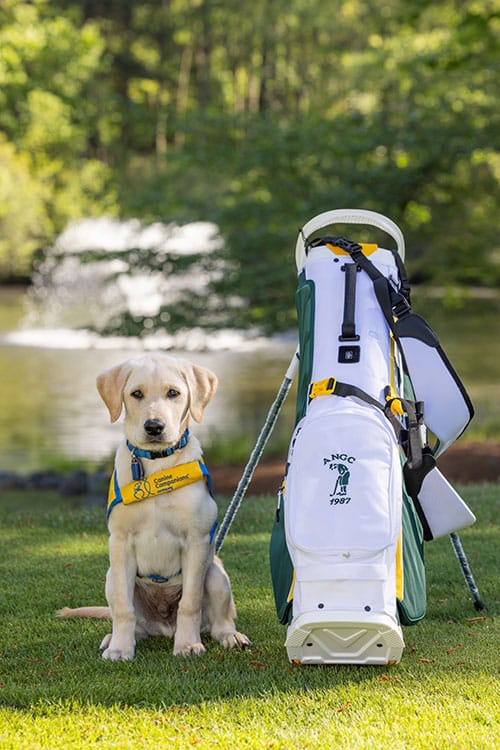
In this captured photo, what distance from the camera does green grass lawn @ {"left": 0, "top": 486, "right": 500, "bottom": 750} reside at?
11.8ft

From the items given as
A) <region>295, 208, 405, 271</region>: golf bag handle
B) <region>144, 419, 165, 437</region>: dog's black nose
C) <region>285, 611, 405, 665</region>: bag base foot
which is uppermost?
<region>295, 208, 405, 271</region>: golf bag handle

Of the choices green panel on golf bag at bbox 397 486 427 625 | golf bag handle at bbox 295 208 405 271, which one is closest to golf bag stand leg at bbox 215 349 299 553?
golf bag handle at bbox 295 208 405 271

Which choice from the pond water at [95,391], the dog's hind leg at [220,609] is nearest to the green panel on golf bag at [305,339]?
the dog's hind leg at [220,609]

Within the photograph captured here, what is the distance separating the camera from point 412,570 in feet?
14.1

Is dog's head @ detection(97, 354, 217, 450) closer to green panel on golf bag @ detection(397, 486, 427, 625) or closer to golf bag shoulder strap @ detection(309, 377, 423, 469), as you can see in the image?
golf bag shoulder strap @ detection(309, 377, 423, 469)

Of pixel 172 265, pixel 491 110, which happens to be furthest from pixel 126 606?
pixel 491 110

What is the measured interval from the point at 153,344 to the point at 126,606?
39.6 feet

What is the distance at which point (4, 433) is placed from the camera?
16375 millimetres

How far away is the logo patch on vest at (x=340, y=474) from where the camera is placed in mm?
4062

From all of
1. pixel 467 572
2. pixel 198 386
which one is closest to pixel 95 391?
pixel 467 572

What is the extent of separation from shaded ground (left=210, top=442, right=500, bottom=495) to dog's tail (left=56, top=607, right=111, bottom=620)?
4765mm

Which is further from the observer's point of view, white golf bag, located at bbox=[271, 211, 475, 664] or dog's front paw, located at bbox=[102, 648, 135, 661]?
dog's front paw, located at bbox=[102, 648, 135, 661]

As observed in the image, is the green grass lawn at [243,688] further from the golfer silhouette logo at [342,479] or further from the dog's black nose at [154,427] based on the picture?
the dog's black nose at [154,427]

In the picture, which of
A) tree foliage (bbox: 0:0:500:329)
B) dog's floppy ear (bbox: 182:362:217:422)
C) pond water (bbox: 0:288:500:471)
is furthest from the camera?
pond water (bbox: 0:288:500:471)
